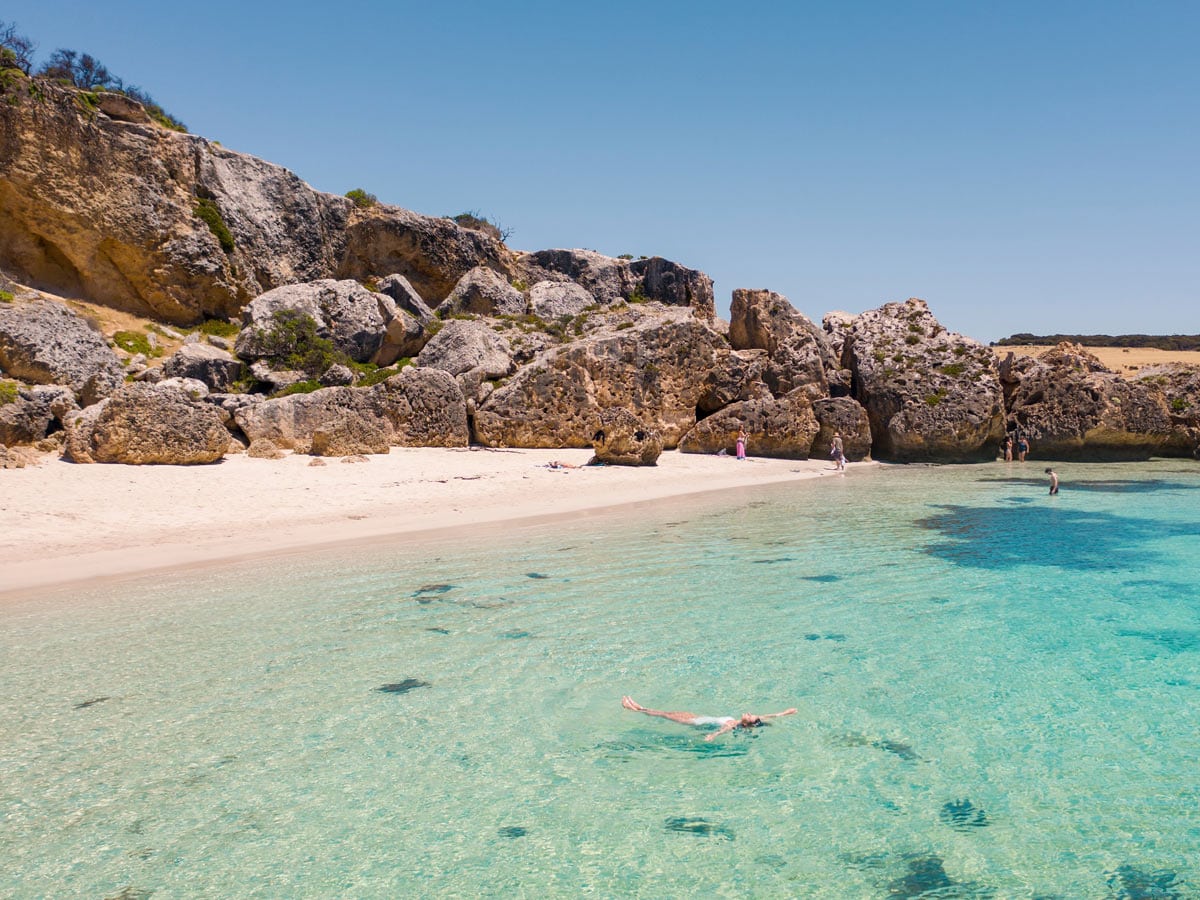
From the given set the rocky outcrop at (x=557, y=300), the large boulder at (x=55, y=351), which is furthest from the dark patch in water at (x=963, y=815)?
the rocky outcrop at (x=557, y=300)

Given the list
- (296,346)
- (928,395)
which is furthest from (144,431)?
(928,395)

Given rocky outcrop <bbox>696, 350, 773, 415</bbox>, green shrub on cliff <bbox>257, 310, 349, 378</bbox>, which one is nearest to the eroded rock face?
rocky outcrop <bbox>696, 350, 773, 415</bbox>

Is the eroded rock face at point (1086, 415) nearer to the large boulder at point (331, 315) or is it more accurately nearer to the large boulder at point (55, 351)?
the large boulder at point (331, 315)

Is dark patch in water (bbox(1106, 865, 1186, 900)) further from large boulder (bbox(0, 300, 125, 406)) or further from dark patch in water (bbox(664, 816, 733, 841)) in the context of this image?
large boulder (bbox(0, 300, 125, 406))

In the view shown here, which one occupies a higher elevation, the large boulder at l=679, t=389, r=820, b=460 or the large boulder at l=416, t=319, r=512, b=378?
the large boulder at l=416, t=319, r=512, b=378

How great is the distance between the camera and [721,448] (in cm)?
2816

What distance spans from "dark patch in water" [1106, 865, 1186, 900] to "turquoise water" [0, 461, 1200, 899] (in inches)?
0.7

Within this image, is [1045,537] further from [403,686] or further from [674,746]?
[403,686]

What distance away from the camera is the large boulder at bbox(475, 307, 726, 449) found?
24672mm

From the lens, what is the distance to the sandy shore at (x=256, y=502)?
35.5ft

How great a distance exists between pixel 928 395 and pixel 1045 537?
16743 millimetres

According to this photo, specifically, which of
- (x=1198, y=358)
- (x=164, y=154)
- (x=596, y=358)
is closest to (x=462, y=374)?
(x=596, y=358)

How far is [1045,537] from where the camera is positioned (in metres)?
13.9

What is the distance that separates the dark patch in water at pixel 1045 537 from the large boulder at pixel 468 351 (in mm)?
15286
